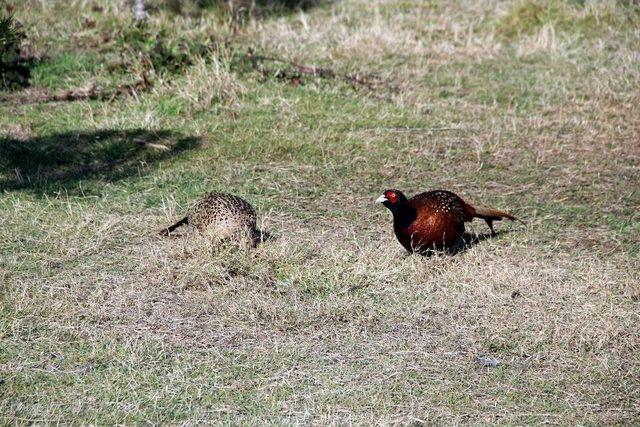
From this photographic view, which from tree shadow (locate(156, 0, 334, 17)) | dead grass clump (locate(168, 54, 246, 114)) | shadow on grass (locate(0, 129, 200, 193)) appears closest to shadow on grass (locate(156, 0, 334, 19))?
tree shadow (locate(156, 0, 334, 17))

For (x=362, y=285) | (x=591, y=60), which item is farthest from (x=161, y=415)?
(x=591, y=60)

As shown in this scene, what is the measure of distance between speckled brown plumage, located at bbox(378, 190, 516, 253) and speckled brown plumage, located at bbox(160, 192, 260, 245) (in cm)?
91

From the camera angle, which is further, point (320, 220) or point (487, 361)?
point (320, 220)

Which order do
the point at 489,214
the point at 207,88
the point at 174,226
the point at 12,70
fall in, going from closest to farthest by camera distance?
1. the point at 174,226
2. the point at 489,214
3. the point at 207,88
4. the point at 12,70

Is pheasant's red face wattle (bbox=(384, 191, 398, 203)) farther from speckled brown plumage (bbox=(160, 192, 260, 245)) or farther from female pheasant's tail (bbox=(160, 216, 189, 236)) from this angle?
female pheasant's tail (bbox=(160, 216, 189, 236))

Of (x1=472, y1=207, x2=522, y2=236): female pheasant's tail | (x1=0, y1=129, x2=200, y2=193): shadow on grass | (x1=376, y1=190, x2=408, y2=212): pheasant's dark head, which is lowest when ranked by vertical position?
(x1=0, y1=129, x2=200, y2=193): shadow on grass

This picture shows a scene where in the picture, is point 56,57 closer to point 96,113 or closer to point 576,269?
point 96,113

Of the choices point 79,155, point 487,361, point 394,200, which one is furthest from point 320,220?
point 79,155

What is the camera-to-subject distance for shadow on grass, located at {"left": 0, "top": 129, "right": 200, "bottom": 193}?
25.9 ft

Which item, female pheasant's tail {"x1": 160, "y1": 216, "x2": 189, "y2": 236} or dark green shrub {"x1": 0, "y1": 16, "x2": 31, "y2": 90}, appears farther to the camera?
dark green shrub {"x1": 0, "y1": 16, "x2": 31, "y2": 90}

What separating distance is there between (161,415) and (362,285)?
1.92 meters

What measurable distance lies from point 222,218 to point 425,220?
137 centimetres

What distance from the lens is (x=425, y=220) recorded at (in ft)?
21.1

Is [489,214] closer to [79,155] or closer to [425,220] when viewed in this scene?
[425,220]
